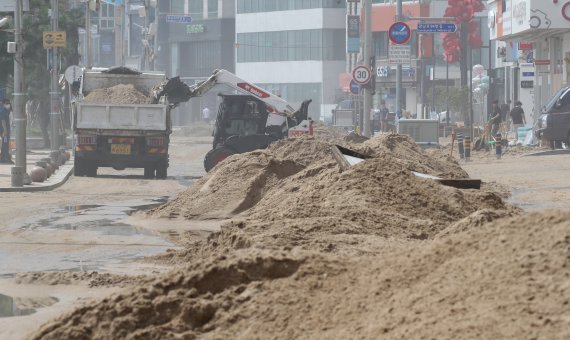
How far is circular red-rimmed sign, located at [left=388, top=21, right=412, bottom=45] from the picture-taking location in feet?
147

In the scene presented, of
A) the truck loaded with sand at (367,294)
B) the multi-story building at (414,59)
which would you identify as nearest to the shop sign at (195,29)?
the multi-story building at (414,59)

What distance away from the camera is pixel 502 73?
90.0 metres

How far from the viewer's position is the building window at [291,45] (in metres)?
121

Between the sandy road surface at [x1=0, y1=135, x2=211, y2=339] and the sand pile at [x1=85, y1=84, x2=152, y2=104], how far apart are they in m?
2.52

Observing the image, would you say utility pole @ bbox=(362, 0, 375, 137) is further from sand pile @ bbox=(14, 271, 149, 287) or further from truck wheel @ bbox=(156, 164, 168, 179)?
sand pile @ bbox=(14, 271, 149, 287)

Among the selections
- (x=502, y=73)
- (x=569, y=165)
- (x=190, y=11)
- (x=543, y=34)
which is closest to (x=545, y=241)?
(x=569, y=165)

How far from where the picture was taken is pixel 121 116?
33.0m

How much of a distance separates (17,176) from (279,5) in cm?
9805

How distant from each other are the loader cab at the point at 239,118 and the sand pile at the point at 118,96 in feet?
6.47

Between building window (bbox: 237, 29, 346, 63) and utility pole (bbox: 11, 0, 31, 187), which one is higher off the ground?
building window (bbox: 237, 29, 346, 63)

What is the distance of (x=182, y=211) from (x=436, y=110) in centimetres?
7562

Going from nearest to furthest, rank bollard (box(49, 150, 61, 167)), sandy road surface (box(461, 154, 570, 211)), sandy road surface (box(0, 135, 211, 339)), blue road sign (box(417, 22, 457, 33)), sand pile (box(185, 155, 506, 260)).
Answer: sandy road surface (box(0, 135, 211, 339)) < sand pile (box(185, 155, 506, 260)) < sandy road surface (box(461, 154, 570, 211)) < bollard (box(49, 150, 61, 167)) < blue road sign (box(417, 22, 457, 33))

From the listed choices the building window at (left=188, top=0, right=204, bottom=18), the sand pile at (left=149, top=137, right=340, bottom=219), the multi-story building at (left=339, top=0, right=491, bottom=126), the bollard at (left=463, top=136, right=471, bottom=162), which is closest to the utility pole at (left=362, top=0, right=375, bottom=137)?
the bollard at (left=463, top=136, right=471, bottom=162)

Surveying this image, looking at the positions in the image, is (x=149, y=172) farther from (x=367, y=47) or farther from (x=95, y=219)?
(x=95, y=219)
